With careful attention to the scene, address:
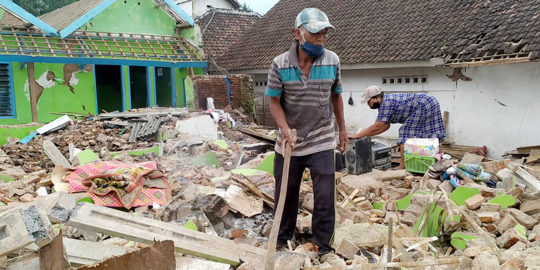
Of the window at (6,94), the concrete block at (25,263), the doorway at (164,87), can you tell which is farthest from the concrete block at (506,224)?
the doorway at (164,87)

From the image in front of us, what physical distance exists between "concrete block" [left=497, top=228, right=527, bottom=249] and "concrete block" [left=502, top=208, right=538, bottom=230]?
56cm

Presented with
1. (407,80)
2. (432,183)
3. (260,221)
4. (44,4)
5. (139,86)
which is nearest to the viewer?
(260,221)

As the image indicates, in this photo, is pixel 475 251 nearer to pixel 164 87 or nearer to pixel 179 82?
pixel 179 82

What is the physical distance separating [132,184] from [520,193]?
4.53 metres

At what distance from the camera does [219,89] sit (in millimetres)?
14867

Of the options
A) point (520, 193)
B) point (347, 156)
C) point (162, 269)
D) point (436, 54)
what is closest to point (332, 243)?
point (162, 269)

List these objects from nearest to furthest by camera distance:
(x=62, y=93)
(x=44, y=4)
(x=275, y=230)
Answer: (x=275, y=230) → (x=62, y=93) → (x=44, y=4)

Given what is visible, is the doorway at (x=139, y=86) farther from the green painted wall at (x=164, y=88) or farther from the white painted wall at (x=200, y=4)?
the white painted wall at (x=200, y=4)

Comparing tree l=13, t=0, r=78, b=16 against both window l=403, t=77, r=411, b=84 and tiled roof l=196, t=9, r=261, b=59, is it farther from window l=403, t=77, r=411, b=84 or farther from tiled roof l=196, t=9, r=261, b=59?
window l=403, t=77, r=411, b=84

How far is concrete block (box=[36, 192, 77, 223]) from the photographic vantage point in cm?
303

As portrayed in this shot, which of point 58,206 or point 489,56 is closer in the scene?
point 58,206

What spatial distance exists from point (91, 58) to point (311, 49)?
12.2 m

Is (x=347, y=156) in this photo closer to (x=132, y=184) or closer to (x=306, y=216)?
(x=306, y=216)

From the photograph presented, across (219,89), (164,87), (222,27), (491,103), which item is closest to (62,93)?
(164,87)
